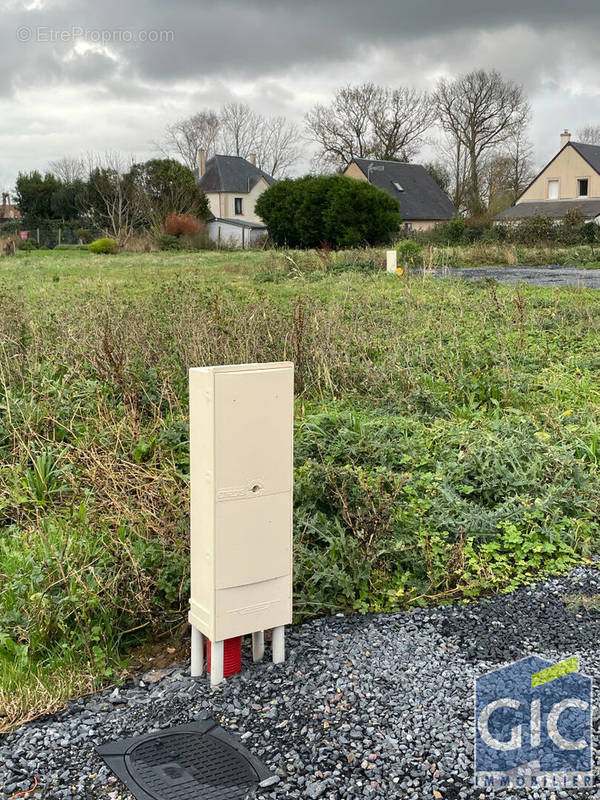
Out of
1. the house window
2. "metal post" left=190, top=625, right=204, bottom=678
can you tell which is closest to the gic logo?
"metal post" left=190, top=625, right=204, bottom=678

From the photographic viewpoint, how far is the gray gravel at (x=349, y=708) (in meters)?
2.20

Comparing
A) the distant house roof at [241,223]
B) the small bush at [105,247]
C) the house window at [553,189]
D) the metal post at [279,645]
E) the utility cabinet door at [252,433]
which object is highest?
the house window at [553,189]

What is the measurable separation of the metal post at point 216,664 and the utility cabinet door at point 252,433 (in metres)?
0.52

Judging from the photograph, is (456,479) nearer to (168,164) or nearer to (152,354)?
(152,354)

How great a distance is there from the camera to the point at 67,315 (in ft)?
25.9

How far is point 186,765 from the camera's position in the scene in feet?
7.58

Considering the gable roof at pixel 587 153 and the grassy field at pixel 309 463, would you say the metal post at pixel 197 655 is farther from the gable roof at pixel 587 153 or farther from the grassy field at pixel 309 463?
the gable roof at pixel 587 153

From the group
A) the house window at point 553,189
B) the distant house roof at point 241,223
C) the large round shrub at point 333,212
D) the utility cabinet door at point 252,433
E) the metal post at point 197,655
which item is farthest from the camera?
the distant house roof at point 241,223

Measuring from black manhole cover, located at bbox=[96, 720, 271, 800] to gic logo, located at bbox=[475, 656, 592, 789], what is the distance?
26.2 inches

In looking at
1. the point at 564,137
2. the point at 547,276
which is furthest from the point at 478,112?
the point at 547,276

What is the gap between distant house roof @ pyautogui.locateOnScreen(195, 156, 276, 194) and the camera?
5212 cm

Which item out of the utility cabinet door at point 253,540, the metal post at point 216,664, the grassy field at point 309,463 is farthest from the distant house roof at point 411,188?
the metal post at point 216,664

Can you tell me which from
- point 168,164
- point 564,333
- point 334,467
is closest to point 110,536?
point 334,467

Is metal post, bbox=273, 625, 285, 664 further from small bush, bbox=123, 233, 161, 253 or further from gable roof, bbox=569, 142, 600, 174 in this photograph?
gable roof, bbox=569, 142, 600, 174
